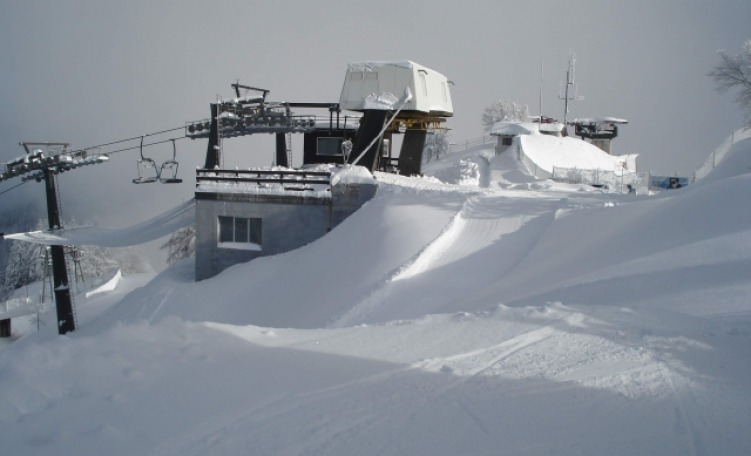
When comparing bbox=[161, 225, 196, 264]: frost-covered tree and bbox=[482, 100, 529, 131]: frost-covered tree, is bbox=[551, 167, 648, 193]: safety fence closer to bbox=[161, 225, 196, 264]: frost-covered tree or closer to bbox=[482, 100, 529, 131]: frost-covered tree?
bbox=[161, 225, 196, 264]: frost-covered tree

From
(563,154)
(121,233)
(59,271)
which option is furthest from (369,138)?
(563,154)

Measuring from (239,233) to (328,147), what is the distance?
50.6 ft

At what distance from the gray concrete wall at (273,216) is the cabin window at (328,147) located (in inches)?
590

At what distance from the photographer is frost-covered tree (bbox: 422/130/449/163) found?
220ft

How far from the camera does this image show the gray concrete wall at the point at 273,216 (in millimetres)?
19422

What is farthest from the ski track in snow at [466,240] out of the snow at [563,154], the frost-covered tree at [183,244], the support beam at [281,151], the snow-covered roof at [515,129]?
the frost-covered tree at [183,244]

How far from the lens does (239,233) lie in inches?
794

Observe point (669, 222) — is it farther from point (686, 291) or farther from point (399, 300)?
point (399, 300)

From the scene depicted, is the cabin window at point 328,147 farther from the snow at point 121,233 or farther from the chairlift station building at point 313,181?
the snow at point 121,233

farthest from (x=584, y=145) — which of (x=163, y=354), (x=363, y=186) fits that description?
(x=163, y=354)

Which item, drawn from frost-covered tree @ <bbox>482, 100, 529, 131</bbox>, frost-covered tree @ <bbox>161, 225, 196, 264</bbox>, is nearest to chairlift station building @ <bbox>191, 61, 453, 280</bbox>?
frost-covered tree @ <bbox>161, 225, 196, 264</bbox>

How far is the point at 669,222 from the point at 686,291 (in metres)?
4.47

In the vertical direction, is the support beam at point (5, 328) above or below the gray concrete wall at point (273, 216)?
below

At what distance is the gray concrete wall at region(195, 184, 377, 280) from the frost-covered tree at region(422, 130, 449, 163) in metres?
46.6
